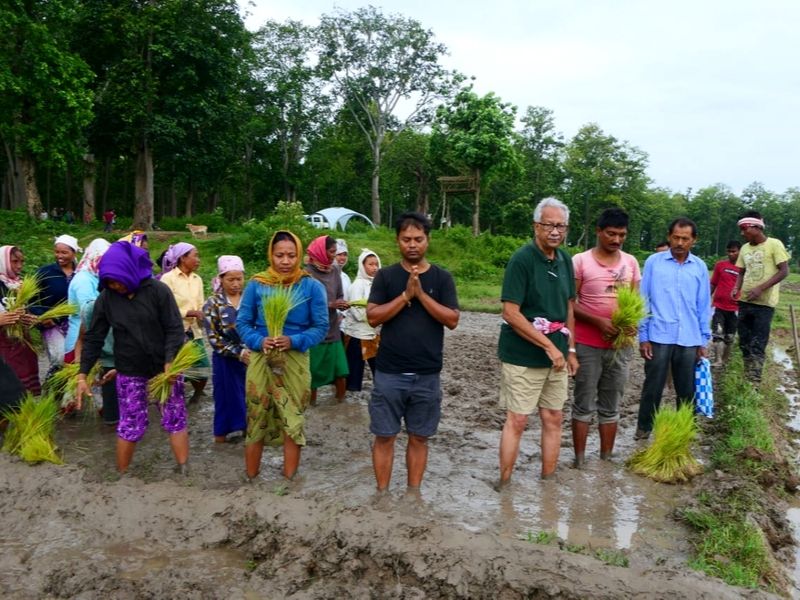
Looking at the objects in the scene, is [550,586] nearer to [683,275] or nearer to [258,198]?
[683,275]

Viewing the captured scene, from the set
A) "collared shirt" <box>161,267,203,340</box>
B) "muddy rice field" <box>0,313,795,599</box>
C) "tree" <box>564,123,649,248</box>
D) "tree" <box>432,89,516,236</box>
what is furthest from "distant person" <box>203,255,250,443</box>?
"tree" <box>564,123,649,248</box>

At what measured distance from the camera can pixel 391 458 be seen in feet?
13.3

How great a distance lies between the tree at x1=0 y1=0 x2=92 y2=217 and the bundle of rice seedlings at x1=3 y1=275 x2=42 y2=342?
56.1 ft

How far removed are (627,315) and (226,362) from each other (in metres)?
3.14

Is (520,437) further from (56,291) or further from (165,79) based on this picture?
(165,79)

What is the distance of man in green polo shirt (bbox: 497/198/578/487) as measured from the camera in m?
4.02

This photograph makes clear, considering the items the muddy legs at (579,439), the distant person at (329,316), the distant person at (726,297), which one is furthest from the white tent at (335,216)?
the muddy legs at (579,439)

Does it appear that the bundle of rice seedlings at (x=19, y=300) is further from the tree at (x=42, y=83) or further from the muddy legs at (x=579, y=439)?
the tree at (x=42, y=83)

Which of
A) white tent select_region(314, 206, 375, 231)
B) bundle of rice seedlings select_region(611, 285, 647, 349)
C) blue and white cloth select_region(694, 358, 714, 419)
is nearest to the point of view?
bundle of rice seedlings select_region(611, 285, 647, 349)

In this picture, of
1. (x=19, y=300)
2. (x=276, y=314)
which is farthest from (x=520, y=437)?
(x=19, y=300)

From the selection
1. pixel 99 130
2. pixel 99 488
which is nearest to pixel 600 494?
pixel 99 488

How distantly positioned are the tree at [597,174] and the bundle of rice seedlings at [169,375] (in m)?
41.5

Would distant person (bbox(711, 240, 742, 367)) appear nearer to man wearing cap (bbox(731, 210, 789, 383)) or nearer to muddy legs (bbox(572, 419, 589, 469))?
man wearing cap (bbox(731, 210, 789, 383))

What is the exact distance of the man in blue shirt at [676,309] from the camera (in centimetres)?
500
